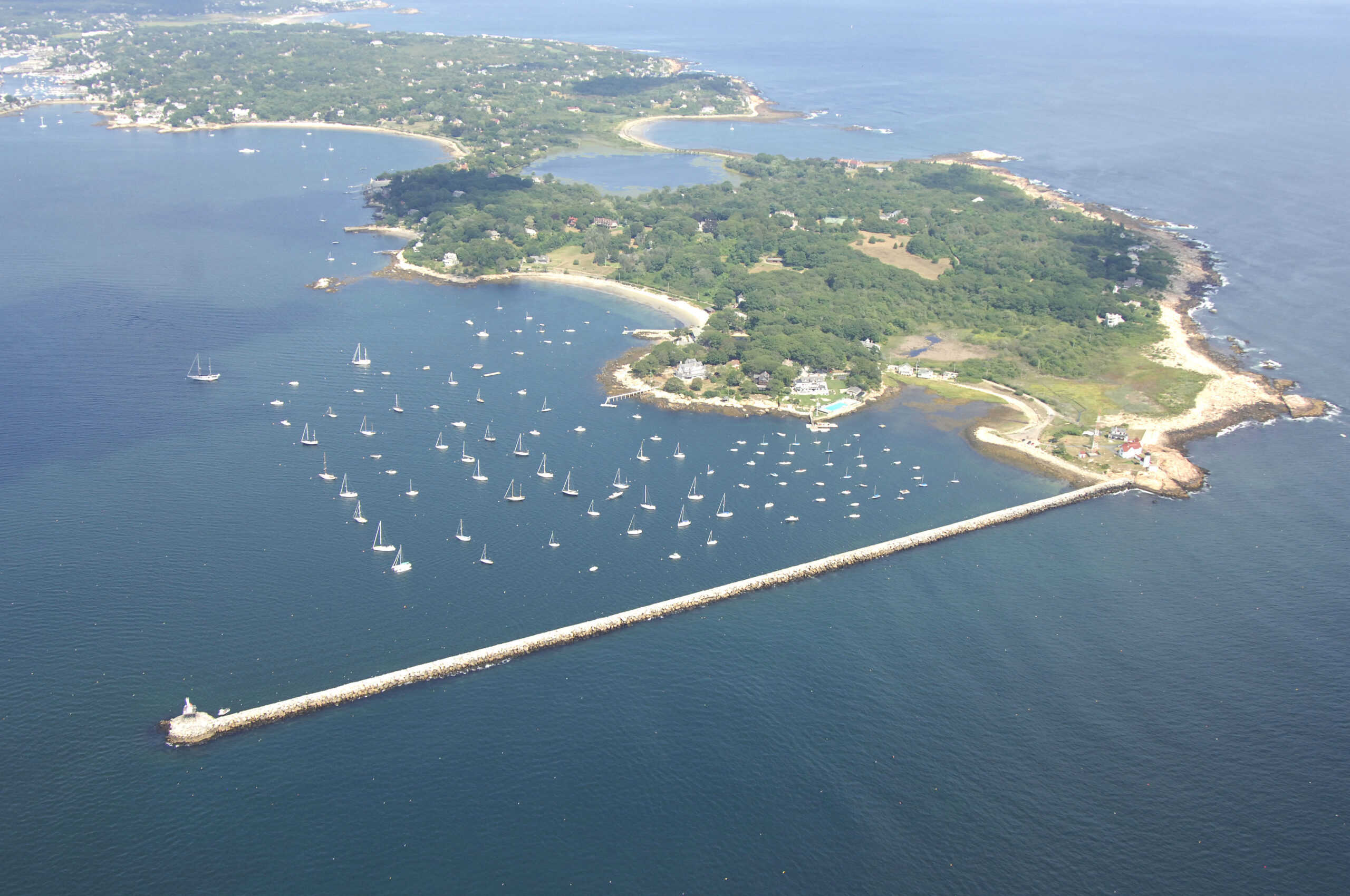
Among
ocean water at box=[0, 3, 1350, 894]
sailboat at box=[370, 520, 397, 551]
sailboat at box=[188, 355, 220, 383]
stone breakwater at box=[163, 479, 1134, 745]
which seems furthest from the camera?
sailboat at box=[188, 355, 220, 383]

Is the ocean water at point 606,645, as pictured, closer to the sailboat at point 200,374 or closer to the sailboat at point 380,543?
the sailboat at point 380,543

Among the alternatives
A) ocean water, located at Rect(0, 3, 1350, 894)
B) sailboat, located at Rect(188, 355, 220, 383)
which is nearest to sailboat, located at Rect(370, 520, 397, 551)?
ocean water, located at Rect(0, 3, 1350, 894)

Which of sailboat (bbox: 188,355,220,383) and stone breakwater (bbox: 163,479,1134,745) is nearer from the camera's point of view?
stone breakwater (bbox: 163,479,1134,745)

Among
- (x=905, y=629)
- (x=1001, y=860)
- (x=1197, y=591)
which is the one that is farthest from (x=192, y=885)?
(x=1197, y=591)

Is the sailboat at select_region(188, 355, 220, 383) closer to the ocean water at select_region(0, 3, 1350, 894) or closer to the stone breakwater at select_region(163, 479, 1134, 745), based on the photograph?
the ocean water at select_region(0, 3, 1350, 894)

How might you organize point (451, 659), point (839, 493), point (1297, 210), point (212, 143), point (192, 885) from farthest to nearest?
point (212, 143), point (1297, 210), point (839, 493), point (451, 659), point (192, 885)

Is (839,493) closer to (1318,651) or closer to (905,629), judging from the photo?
(905,629)

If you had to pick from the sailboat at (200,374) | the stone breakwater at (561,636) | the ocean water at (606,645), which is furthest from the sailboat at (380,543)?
the sailboat at (200,374)
